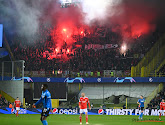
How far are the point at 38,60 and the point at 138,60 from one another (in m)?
16.7

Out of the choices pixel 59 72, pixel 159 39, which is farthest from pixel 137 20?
pixel 59 72

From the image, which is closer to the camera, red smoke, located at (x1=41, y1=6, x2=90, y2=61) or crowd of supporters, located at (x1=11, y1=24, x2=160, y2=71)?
crowd of supporters, located at (x1=11, y1=24, x2=160, y2=71)

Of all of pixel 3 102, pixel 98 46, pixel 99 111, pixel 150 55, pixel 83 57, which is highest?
pixel 98 46

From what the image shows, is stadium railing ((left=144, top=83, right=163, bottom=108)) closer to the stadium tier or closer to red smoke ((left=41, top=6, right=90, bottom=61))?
the stadium tier

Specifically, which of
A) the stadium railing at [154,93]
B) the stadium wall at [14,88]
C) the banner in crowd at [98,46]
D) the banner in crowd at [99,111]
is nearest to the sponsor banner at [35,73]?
the stadium wall at [14,88]

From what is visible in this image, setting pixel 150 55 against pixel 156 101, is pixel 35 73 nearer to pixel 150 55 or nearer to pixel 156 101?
pixel 156 101

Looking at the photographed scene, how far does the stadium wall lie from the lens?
40.4 metres

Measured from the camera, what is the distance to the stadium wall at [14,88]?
4038 centimetres

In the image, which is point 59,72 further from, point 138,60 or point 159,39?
point 159,39

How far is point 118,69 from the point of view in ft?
167

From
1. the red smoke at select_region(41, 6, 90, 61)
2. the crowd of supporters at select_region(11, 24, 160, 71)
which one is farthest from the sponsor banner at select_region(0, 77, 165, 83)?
the red smoke at select_region(41, 6, 90, 61)

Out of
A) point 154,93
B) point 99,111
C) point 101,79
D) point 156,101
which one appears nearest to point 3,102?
point 99,111

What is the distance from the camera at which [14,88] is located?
4084 cm

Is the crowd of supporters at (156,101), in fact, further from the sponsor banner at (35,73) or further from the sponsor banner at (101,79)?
the sponsor banner at (35,73)
